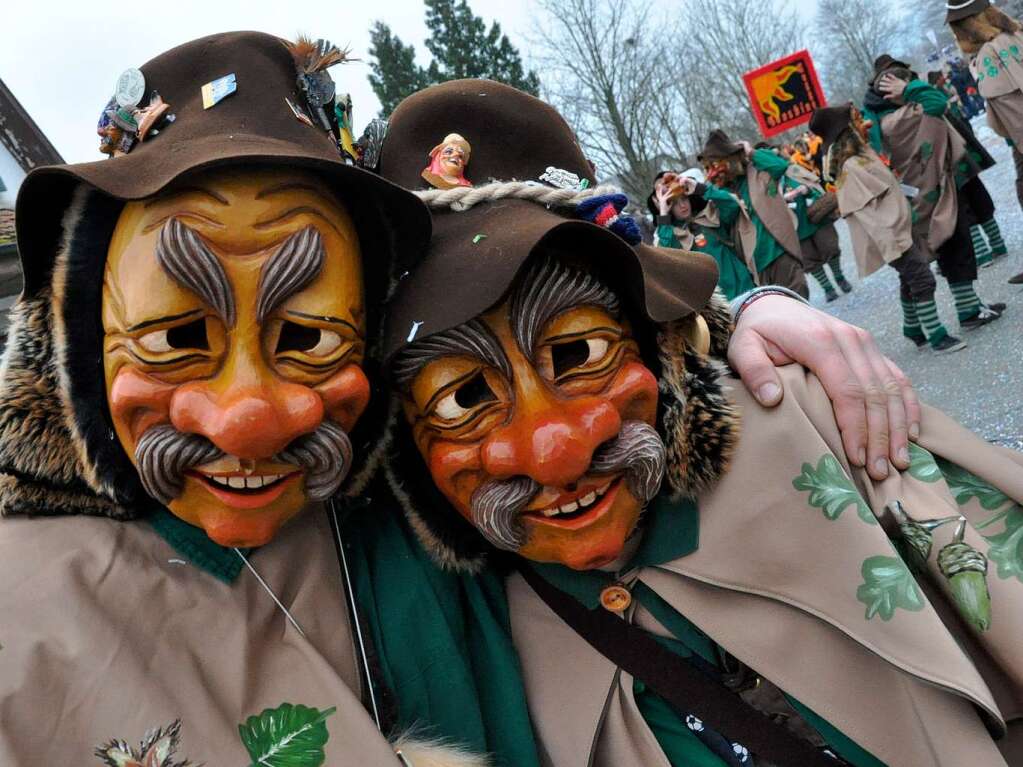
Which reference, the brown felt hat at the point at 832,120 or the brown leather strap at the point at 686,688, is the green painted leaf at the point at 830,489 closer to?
the brown leather strap at the point at 686,688

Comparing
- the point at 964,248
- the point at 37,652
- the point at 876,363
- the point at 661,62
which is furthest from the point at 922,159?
the point at 661,62

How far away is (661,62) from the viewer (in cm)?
1930

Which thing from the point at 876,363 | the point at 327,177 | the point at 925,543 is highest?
the point at 327,177

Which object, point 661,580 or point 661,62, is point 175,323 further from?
point 661,62

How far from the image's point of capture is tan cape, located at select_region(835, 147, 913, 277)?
555 cm

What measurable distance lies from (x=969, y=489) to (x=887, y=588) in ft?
1.20

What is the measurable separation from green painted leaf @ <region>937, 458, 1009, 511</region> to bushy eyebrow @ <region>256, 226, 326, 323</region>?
143cm

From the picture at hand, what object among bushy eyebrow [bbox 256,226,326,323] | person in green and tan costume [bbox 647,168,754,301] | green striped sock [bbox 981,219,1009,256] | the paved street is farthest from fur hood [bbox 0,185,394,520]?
green striped sock [bbox 981,219,1009,256]

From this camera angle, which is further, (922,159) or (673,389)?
(922,159)

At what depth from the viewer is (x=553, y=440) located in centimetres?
156

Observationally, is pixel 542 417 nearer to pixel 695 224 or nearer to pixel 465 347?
pixel 465 347

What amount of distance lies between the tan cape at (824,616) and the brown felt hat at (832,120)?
14.8 feet

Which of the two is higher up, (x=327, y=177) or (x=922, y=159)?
(x=327, y=177)

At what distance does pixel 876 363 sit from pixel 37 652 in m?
1.76
